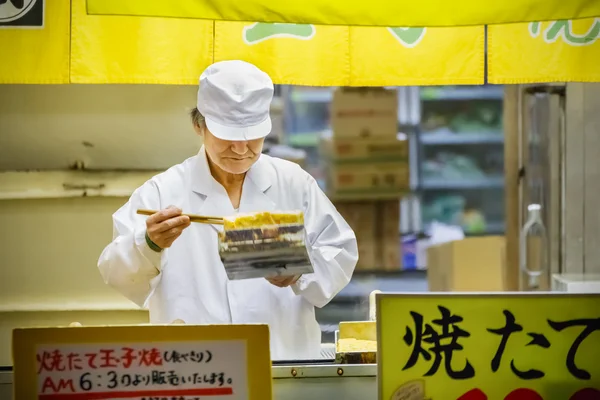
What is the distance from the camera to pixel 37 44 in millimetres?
3092

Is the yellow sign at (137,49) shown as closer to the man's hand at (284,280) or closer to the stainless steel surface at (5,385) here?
the man's hand at (284,280)

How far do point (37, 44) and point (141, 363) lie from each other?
1648 mm

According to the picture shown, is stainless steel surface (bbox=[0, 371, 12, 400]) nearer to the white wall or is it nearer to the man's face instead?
the man's face

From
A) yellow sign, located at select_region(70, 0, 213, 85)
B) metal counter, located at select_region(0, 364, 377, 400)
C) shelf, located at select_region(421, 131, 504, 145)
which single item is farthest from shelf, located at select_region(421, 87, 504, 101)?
metal counter, located at select_region(0, 364, 377, 400)

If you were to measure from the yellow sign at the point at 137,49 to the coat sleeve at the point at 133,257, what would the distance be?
1.90 ft

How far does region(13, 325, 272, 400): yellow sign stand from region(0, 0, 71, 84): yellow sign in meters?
1.49

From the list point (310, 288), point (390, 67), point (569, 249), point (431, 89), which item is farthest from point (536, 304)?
point (431, 89)

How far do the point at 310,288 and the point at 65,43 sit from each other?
4.22 ft

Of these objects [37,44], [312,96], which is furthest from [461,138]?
[37,44]

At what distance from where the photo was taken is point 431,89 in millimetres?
5855

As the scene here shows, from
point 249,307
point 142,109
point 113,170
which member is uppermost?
point 142,109

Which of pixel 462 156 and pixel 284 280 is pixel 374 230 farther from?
pixel 284 280

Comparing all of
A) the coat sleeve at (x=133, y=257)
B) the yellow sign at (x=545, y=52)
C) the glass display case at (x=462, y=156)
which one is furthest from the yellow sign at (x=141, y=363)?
the glass display case at (x=462, y=156)

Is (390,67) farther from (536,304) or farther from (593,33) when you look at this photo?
(536,304)
